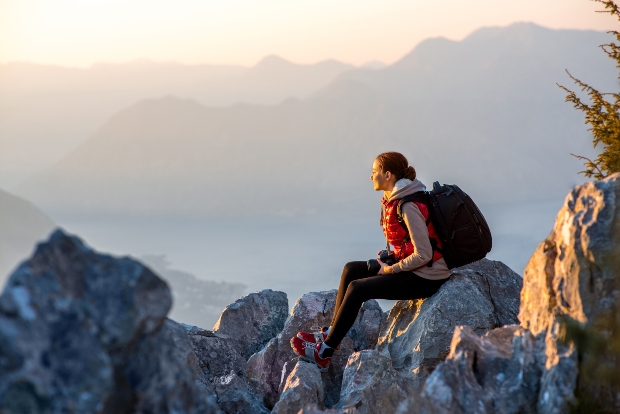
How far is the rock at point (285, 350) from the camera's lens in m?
9.26

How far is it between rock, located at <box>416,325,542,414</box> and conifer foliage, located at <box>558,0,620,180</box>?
8.15m

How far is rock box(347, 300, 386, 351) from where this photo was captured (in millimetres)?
9992

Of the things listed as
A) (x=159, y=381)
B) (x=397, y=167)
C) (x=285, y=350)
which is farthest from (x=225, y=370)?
(x=159, y=381)

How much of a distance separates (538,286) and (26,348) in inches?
178

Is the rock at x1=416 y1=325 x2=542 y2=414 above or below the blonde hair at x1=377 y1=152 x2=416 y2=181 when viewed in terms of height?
below

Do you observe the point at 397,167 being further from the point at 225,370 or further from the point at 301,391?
the point at 225,370

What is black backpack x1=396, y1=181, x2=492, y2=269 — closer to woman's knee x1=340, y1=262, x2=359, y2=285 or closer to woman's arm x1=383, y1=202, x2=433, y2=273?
woman's arm x1=383, y1=202, x2=433, y2=273

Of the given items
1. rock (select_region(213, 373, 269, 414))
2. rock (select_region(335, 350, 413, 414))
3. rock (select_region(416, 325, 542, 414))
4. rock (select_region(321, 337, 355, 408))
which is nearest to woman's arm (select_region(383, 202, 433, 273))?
rock (select_region(335, 350, 413, 414))

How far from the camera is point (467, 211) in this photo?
8164 millimetres

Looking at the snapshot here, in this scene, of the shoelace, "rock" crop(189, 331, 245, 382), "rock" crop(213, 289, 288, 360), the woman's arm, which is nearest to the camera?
the woman's arm

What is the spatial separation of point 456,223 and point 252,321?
5.28 m

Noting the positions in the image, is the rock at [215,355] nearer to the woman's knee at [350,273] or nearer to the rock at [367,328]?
the rock at [367,328]

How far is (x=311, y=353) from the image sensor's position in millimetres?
8375

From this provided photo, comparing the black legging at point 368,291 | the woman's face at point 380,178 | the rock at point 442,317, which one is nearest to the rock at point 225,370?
the black legging at point 368,291
